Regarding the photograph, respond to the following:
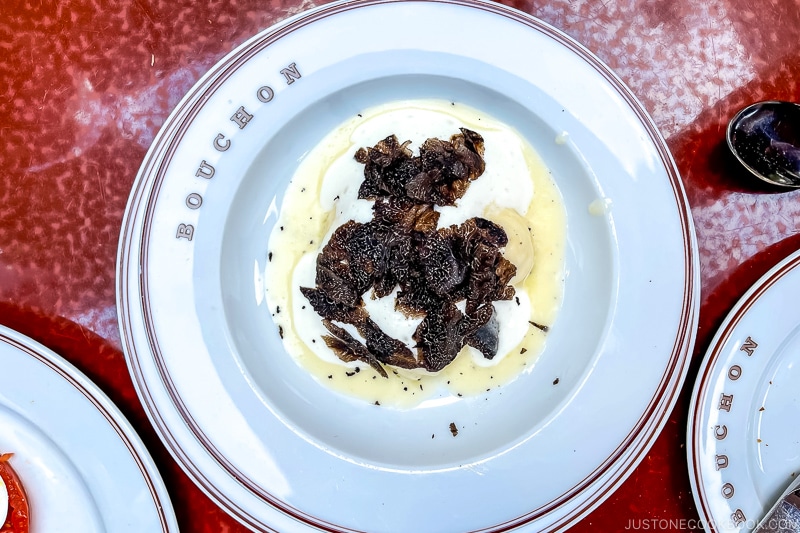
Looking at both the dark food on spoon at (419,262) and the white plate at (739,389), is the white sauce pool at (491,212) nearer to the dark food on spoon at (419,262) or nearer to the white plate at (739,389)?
the dark food on spoon at (419,262)

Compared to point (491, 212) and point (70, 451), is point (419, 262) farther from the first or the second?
point (70, 451)

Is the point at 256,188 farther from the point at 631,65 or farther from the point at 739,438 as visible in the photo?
the point at 739,438

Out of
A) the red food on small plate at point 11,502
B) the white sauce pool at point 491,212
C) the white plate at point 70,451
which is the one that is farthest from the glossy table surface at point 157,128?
the white sauce pool at point 491,212

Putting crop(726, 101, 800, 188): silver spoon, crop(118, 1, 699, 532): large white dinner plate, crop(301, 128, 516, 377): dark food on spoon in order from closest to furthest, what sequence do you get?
1. crop(118, 1, 699, 532): large white dinner plate
2. crop(301, 128, 516, 377): dark food on spoon
3. crop(726, 101, 800, 188): silver spoon

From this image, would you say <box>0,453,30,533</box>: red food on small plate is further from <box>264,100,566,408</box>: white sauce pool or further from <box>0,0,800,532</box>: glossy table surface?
<box>264,100,566,408</box>: white sauce pool

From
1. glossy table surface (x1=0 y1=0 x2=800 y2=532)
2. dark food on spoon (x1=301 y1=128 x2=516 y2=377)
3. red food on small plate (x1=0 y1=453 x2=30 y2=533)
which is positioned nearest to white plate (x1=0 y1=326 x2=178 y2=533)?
red food on small plate (x1=0 y1=453 x2=30 y2=533)

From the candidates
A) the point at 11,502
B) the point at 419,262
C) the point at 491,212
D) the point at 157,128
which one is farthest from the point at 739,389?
the point at 11,502
